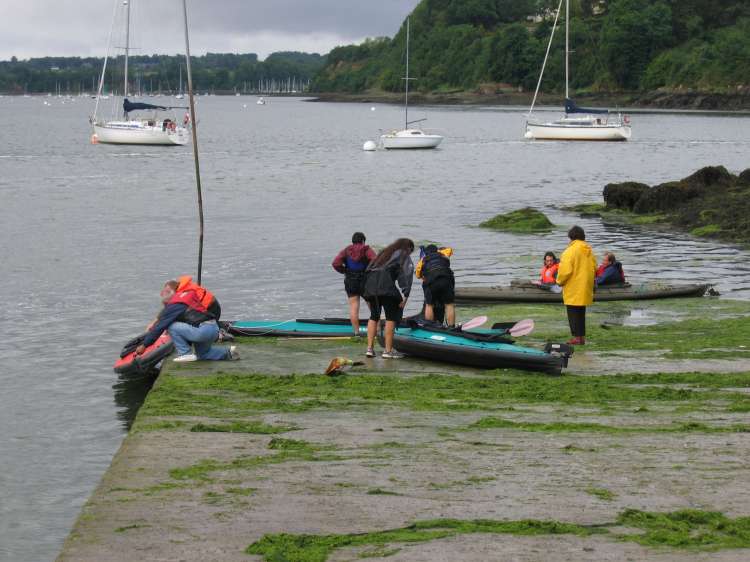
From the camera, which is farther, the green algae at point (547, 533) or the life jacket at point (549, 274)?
the life jacket at point (549, 274)

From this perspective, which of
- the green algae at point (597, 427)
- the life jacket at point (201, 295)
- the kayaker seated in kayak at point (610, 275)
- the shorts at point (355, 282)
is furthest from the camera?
the kayaker seated in kayak at point (610, 275)

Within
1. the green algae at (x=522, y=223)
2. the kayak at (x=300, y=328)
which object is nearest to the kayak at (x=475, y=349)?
the kayak at (x=300, y=328)

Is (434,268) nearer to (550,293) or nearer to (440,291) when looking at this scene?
(440,291)

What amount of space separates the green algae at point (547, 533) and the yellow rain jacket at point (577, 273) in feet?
27.0

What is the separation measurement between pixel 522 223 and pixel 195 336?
87.0 feet

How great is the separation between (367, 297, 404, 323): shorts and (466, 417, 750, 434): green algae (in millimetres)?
3427

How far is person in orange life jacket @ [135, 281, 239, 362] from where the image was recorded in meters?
17.1

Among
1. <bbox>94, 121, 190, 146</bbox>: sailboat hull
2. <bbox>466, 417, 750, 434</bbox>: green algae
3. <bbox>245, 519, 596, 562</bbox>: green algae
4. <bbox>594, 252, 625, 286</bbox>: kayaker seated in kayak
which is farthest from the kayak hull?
<bbox>94, 121, 190, 146</bbox>: sailboat hull

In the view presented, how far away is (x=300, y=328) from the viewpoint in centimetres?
2009

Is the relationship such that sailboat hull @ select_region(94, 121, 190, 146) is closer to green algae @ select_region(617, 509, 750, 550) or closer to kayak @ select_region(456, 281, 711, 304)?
kayak @ select_region(456, 281, 711, 304)

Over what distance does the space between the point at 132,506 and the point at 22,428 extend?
648 centimetres

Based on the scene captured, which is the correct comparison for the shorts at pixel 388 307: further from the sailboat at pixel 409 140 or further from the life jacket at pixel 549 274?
the sailboat at pixel 409 140

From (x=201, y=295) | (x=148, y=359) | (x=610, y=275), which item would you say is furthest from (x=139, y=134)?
(x=201, y=295)

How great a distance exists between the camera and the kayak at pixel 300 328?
778 inches
